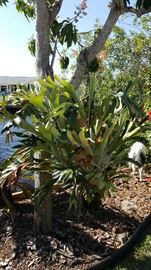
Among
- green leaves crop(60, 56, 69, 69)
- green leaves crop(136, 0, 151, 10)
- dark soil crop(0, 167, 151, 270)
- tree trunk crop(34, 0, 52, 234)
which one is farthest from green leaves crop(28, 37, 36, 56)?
dark soil crop(0, 167, 151, 270)

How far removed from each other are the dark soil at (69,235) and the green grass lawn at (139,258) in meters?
0.19

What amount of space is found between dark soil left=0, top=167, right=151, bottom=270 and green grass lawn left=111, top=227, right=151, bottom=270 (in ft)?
0.61

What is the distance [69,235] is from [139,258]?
31.0 inches

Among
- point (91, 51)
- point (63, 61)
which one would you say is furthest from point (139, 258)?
point (63, 61)

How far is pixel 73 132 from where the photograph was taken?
12.7 feet

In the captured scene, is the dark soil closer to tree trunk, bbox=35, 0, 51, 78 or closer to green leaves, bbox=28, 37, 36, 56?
tree trunk, bbox=35, 0, 51, 78

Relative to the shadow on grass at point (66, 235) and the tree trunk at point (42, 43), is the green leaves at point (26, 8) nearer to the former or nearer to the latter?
the tree trunk at point (42, 43)

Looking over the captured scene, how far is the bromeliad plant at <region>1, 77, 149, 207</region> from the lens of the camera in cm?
388

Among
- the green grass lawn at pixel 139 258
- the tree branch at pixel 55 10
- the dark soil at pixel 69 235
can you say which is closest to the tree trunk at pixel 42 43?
the tree branch at pixel 55 10

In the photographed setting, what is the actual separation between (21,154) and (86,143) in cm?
78

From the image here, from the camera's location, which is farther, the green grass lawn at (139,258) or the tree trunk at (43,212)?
the tree trunk at (43,212)

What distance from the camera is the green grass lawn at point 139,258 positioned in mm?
3851

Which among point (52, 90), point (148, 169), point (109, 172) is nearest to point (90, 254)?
point (109, 172)

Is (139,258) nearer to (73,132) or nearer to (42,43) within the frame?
(73,132)
